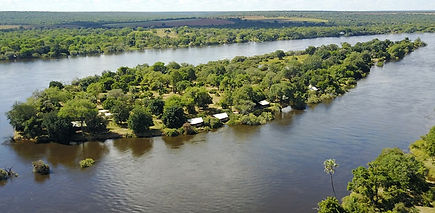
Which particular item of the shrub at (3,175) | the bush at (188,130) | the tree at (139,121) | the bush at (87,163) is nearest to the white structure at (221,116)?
the bush at (188,130)

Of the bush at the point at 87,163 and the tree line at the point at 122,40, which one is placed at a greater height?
the tree line at the point at 122,40

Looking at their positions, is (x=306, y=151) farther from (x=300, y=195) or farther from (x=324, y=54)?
(x=324, y=54)

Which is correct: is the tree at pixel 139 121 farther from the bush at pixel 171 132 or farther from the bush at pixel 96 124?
the bush at pixel 96 124

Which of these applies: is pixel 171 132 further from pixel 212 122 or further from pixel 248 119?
pixel 248 119

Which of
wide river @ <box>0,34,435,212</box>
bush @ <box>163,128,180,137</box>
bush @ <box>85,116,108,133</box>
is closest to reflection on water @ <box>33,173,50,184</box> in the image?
wide river @ <box>0,34,435,212</box>

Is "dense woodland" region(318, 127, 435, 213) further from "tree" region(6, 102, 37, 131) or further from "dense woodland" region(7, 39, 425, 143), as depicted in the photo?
"tree" region(6, 102, 37, 131)

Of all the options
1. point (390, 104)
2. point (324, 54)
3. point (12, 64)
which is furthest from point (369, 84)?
point (12, 64)
